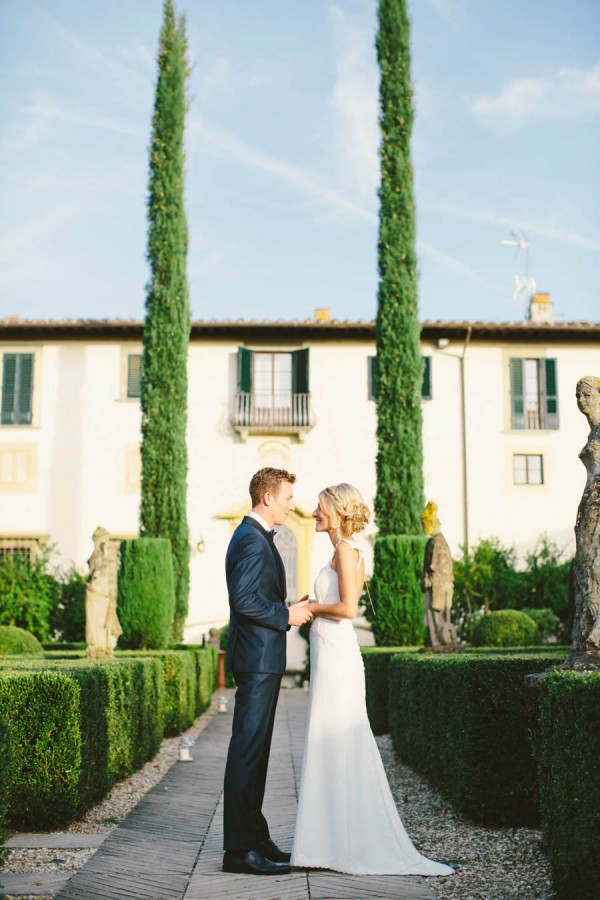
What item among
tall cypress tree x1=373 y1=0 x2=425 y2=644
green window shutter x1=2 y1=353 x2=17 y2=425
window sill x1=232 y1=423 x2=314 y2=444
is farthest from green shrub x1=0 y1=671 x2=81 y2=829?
green window shutter x1=2 y1=353 x2=17 y2=425

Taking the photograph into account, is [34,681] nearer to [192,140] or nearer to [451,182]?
[451,182]

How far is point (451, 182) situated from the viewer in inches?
462

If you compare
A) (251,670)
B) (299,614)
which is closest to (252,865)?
(251,670)

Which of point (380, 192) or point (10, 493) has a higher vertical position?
point (380, 192)

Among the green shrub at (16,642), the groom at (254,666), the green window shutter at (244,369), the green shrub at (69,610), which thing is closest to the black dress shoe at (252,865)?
the groom at (254,666)

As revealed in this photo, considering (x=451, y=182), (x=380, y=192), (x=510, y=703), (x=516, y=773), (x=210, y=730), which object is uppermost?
Answer: (x=380, y=192)

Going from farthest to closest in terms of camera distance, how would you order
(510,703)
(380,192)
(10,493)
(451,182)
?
(10,493), (380,192), (451,182), (510,703)

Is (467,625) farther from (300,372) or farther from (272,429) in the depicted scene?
(300,372)

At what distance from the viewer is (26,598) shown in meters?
19.6

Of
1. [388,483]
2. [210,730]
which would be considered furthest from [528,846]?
[388,483]

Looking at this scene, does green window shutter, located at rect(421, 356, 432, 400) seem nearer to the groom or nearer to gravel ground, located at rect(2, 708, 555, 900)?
gravel ground, located at rect(2, 708, 555, 900)

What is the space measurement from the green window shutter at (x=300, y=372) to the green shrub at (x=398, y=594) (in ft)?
24.6

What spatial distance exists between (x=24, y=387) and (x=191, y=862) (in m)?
20.5

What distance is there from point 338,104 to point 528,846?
9.67 metres
